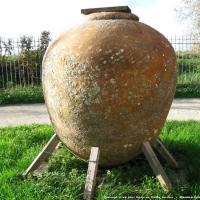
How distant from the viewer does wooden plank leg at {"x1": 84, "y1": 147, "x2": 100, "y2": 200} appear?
166 inches

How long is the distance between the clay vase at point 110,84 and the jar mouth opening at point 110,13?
0.03 m

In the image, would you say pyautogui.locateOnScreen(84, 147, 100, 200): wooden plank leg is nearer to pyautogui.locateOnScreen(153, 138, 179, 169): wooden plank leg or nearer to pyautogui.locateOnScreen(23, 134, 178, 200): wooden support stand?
pyautogui.locateOnScreen(23, 134, 178, 200): wooden support stand

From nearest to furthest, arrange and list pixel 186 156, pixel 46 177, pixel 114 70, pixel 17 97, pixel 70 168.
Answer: pixel 114 70
pixel 46 177
pixel 70 168
pixel 186 156
pixel 17 97

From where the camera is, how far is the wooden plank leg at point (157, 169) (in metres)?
4.36

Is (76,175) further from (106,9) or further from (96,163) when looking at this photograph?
(106,9)

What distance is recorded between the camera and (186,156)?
5410mm

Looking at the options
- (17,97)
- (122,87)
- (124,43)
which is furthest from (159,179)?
(17,97)

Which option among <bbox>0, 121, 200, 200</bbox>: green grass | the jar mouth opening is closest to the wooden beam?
the jar mouth opening

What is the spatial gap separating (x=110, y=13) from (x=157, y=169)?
1660 mm

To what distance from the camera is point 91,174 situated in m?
4.34

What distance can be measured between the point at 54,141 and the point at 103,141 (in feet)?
2.57

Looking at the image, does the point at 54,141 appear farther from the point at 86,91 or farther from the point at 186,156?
the point at 186,156

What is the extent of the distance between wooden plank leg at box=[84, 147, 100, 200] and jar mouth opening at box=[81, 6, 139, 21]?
1354 mm

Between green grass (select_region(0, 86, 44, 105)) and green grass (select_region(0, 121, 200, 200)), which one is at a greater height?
green grass (select_region(0, 121, 200, 200))
